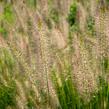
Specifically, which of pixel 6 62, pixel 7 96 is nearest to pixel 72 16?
pixel 6 62

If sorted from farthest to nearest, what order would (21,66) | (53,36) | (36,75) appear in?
(53,36), (21,66), (36,75)

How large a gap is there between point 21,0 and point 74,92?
2498 millimetres

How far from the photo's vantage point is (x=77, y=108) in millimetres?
3025

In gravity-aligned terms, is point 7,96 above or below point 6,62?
below

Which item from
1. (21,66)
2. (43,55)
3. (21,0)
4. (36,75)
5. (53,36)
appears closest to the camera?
(43,55)

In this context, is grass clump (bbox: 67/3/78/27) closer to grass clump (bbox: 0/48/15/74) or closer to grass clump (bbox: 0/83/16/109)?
grass clump (bbox: 0/48/15/74)

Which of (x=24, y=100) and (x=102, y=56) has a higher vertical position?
(x=102, y=56)

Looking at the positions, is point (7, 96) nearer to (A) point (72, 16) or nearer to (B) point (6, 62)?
(B) point (6, 62)

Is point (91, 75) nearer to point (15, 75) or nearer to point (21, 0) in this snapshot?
point (15, 75)

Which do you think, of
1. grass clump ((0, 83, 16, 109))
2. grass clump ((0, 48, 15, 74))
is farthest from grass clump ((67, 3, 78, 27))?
grass clump ((0, 83, 16, 109))

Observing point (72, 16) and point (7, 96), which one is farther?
point (72, 16)

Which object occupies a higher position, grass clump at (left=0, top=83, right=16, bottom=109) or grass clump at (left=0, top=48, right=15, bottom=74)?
grass clump at (left=0, top=48, right=15, bottom=74)

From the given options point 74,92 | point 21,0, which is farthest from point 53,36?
point 21,0

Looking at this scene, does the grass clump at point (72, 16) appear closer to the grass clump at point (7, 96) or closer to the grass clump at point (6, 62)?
Result: the grass clump at point (6, 62)
